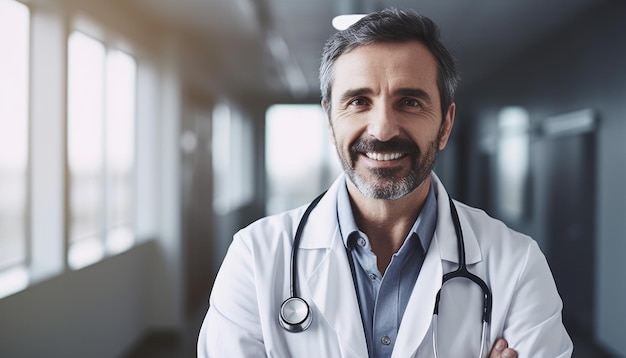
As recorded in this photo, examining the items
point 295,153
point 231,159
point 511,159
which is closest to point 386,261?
point 295,153

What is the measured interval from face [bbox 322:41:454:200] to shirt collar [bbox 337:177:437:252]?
0.07 metres

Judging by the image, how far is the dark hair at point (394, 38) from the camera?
3.02 ft

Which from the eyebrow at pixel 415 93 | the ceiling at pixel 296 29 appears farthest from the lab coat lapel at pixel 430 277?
the ceiling at pixel 296 29

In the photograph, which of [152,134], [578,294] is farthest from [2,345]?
[578,294]

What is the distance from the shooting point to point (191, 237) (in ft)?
6.45

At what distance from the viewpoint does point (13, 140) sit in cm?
163

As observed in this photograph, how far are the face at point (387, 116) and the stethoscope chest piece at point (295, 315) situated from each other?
0.23 m

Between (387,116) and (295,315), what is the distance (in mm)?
375

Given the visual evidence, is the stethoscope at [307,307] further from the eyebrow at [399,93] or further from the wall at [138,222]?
the wall at [138,222]

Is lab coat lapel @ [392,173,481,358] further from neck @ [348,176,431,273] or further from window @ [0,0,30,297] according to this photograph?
window @ [0,0,30,297]

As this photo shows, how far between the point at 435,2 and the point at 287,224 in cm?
111

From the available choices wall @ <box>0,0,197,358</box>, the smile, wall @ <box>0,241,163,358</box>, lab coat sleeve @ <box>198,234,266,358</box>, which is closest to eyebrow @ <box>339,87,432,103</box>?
the smile

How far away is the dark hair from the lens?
919mm

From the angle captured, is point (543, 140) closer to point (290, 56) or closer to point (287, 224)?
point (290, 56)
